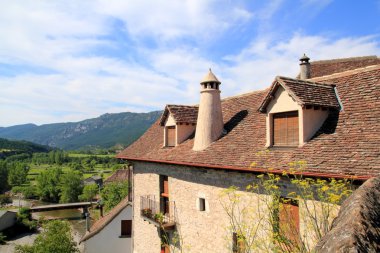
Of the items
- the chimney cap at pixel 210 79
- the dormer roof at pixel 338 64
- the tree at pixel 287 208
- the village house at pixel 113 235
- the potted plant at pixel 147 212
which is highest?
the dormer roof at pixel 338 64

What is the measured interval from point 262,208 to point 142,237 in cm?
856

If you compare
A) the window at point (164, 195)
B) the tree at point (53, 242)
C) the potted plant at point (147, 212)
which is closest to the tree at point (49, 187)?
the tree at point (53, 242)

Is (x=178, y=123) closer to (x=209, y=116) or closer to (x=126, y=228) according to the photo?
(x=209, y=116)

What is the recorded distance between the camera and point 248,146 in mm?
9117

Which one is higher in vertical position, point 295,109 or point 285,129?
point 295,109

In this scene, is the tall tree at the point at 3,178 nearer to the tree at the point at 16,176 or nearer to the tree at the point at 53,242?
the tree at the point at 16,176

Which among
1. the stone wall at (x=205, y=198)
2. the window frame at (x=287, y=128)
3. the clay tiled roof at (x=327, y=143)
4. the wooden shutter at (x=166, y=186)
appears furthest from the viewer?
the wooden shutter at (x=166, y=186)

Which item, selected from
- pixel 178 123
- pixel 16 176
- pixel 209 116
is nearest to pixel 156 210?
pixel 178 123

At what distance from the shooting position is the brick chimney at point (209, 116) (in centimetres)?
1094

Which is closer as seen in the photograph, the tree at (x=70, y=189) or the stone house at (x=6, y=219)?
the stone house at (x=6, y=219)

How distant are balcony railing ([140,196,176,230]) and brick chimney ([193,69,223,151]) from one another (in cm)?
290

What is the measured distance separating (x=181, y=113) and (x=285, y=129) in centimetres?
557

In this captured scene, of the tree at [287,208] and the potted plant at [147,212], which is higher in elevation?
the tree at [287,208]

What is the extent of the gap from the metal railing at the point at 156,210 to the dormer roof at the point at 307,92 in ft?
18.9
